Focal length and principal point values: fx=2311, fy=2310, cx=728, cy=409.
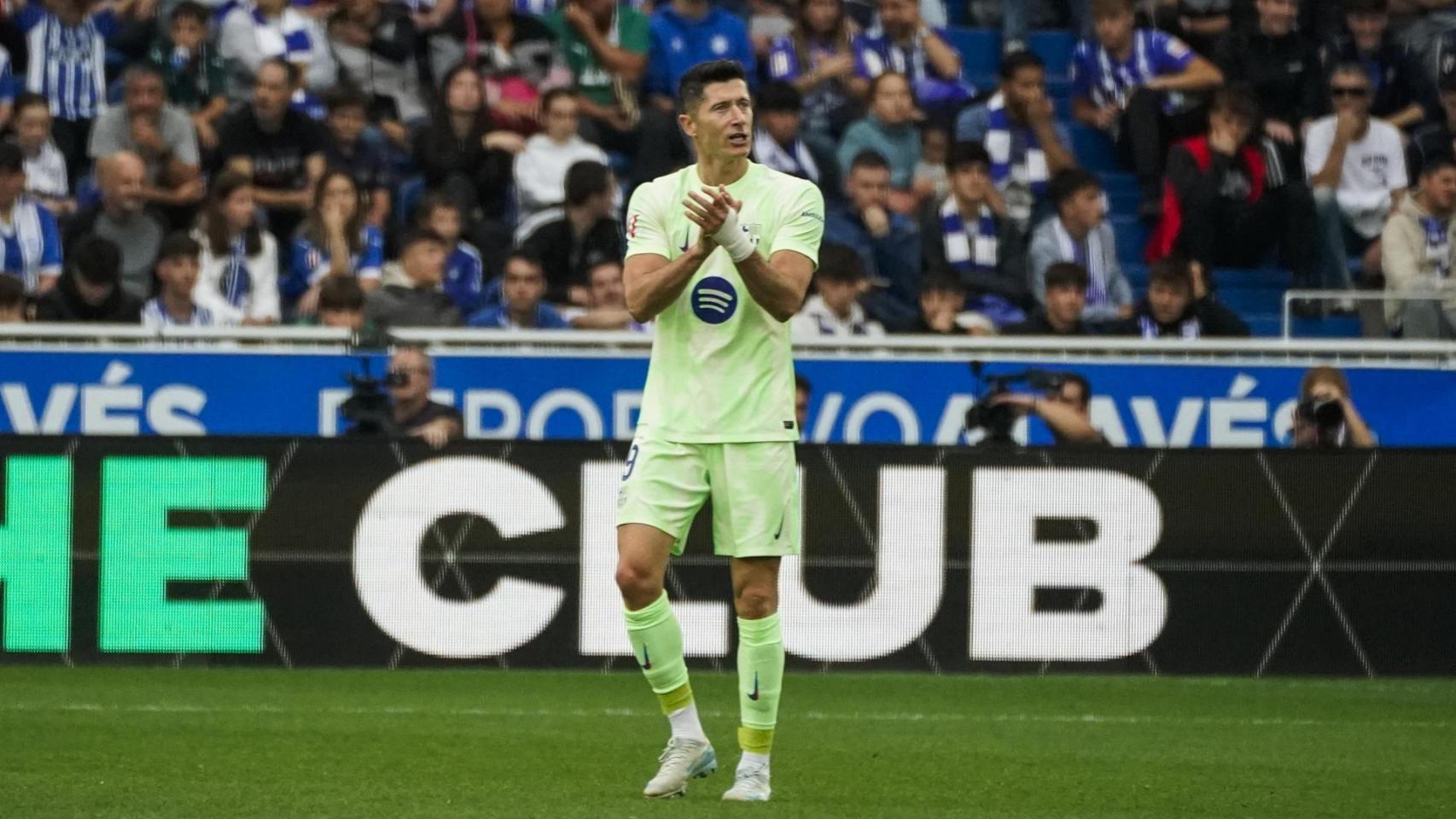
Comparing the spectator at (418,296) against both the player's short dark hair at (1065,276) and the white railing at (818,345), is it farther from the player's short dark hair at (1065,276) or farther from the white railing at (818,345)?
the player's short dark hair at (1065,276)

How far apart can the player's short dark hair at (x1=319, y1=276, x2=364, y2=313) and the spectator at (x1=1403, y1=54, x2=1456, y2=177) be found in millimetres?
7268

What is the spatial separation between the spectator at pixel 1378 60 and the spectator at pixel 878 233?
3983mm

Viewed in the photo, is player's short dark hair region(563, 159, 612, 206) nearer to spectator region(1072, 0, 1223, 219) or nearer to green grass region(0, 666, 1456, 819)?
green grass region(0, 666, 1456, 819)

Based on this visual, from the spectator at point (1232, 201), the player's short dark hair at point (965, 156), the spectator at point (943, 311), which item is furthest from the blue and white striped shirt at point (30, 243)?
the spectator at point (1232, 201)

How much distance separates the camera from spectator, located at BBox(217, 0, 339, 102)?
15.2 metres

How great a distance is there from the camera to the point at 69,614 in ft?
36.0

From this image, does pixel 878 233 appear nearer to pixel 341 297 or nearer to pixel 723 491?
Result: pixel 341 297

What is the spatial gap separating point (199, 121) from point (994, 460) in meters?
6.26

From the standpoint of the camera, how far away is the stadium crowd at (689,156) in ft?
43.8

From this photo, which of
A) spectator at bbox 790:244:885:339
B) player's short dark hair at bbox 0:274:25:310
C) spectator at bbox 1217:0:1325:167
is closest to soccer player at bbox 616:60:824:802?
spectator at bbox 790:244:885:339

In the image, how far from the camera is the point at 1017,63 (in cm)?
1514

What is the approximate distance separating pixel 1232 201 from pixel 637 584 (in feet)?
30.4

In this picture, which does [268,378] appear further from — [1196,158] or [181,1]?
[1196,158]

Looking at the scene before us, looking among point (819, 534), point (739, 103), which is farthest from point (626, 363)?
point (739, 103)
